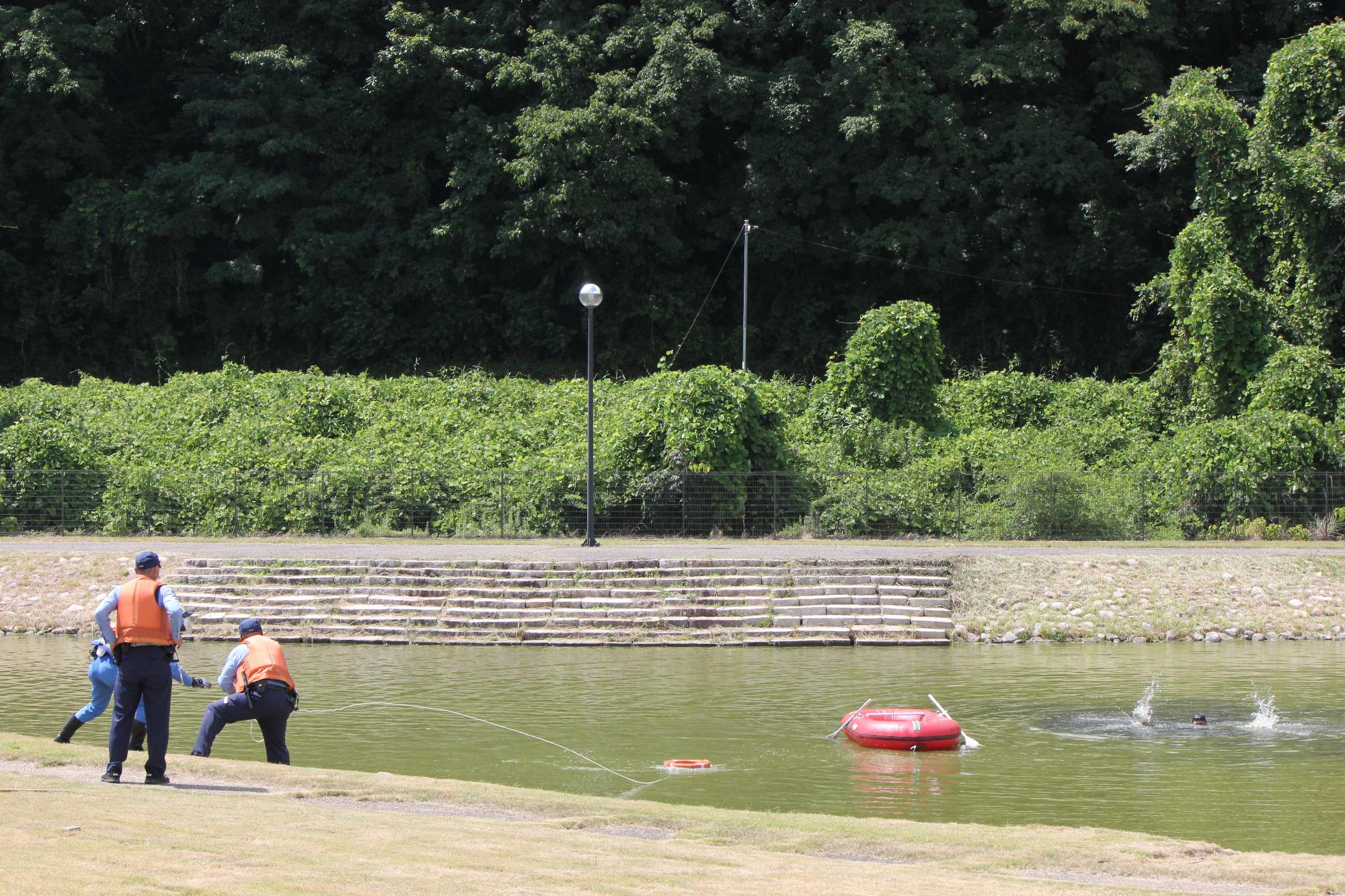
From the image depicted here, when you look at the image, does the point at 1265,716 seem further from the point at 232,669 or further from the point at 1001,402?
the point at 1001,402

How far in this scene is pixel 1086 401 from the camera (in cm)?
3931

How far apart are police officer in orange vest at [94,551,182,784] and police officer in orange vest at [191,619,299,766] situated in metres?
1.23

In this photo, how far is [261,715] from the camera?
11.8 metres

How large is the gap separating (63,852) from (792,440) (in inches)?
1100

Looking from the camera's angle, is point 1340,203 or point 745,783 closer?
point 745,783

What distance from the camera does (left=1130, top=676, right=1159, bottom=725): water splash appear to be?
1484cm

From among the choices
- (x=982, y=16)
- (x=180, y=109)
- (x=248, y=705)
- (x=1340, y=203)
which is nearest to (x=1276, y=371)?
(x=1340, y=203)

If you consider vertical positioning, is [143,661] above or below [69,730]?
above

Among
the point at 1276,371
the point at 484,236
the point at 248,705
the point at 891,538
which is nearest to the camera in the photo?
the point at 248,705

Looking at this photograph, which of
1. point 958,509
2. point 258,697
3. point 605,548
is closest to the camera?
point 258,697

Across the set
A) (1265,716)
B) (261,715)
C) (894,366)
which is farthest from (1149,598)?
(261,715)

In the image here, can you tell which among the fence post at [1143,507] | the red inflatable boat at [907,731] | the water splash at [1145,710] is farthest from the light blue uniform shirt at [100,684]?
the fence post at [1143,507]

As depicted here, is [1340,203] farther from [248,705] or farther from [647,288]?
[248,705]

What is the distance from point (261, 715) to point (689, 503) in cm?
1840
